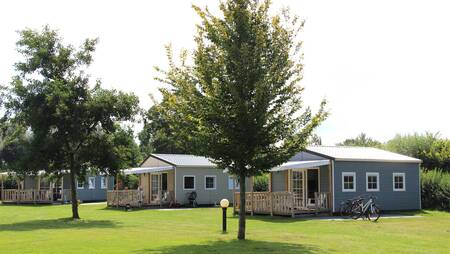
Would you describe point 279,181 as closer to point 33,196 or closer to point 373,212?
point 373,212

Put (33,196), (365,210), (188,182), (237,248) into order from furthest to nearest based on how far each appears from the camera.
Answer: (33,196) → (188,182) → (365,210) → (237,248)

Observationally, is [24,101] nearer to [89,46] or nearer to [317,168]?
[89,46]

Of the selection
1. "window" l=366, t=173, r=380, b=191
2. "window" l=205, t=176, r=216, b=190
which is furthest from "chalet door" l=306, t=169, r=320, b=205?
"window" l=205, t=176, r=216, b=190

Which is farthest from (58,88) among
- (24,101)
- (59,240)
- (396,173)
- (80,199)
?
(80,199)

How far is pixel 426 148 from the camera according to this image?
119 feet

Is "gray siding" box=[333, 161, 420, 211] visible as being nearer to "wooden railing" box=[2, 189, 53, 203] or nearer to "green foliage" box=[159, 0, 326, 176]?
"green foliage" box=[159, 0, 326, 176]

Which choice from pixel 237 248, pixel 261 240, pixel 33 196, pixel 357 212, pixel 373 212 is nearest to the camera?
pixel 237 248

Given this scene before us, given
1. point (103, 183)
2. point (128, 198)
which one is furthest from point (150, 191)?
point (103, 183)

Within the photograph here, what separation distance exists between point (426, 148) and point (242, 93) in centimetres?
2597

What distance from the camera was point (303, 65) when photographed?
13766 mm

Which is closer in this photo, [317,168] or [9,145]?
[317,168]

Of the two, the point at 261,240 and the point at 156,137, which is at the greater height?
the point at 156,137

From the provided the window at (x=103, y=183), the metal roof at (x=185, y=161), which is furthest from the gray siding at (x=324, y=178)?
the window at (x=103, y=183)

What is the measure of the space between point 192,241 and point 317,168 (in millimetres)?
13459
